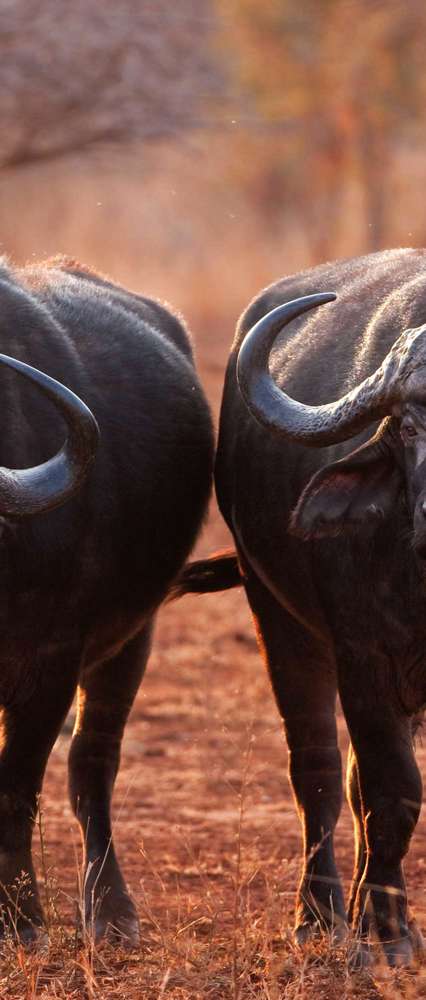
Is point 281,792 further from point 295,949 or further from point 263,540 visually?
point 295,949

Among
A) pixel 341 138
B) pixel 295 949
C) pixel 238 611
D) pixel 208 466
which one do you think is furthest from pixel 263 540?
pixel 341 138

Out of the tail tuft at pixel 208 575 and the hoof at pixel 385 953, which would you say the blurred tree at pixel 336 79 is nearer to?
the tail tuft at pixel 208 575

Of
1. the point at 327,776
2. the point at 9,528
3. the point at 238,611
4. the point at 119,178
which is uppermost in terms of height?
the point at 9,528

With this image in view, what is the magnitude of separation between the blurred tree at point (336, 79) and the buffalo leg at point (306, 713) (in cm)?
1598

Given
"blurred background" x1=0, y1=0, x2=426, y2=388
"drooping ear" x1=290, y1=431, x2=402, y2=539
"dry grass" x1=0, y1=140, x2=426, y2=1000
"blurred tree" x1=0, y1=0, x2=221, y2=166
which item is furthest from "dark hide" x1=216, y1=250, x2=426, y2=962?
"blurred tree" x1=0, y1=0, x2=221, y2=166

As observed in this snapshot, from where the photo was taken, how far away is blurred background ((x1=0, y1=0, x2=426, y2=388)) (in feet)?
55.3

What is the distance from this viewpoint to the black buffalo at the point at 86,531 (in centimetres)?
543

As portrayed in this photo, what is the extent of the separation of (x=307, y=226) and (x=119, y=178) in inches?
352

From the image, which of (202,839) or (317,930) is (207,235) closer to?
(202,839)

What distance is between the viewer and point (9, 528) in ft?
17.5

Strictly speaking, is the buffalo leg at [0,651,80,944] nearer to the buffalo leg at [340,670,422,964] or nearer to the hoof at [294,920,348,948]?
the hoof at [294,920,348,948]

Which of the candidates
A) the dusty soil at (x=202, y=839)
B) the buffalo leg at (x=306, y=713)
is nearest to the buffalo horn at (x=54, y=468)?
the dusty soil at (x=202, y=839)

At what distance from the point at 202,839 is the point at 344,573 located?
2.18 metres

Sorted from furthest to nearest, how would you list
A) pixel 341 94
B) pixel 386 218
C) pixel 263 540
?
pixel 386 218, pixel 341 94, pixel 263 540
